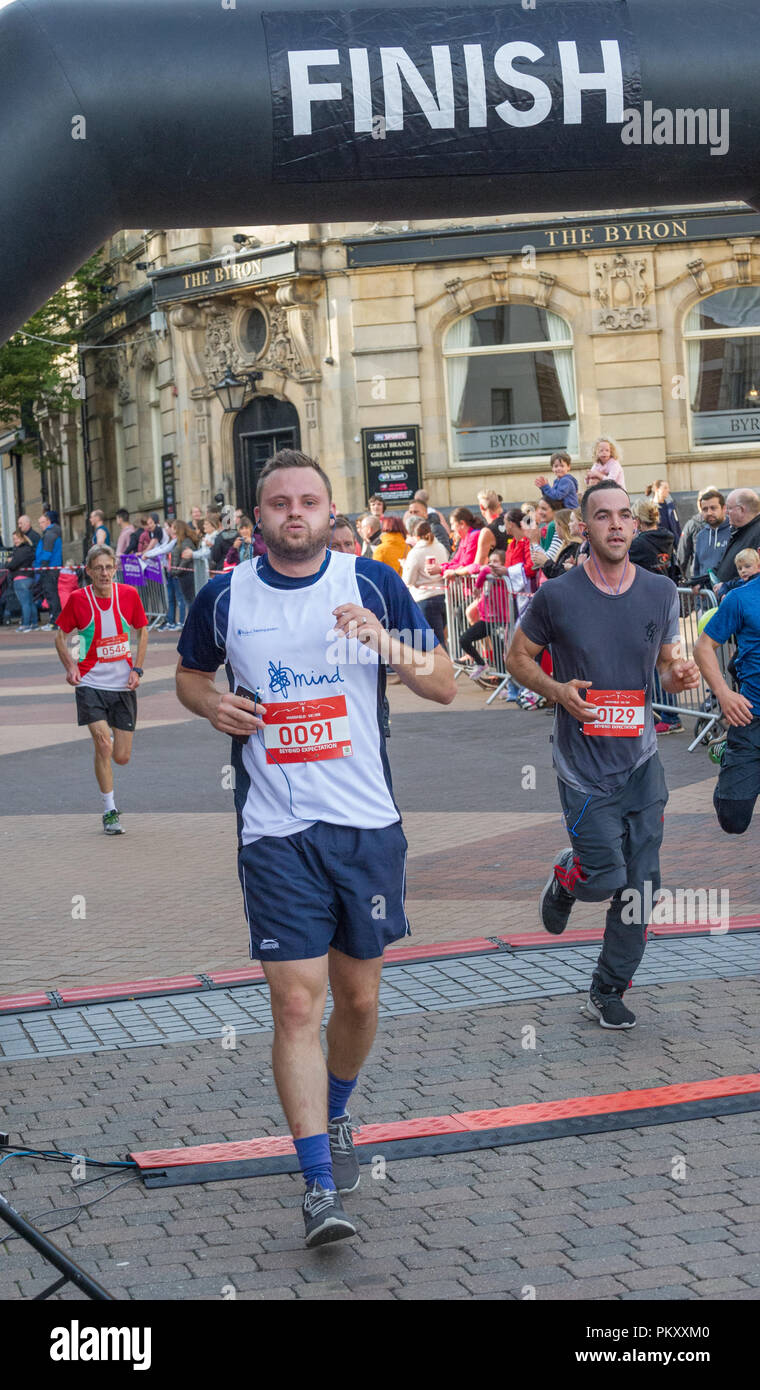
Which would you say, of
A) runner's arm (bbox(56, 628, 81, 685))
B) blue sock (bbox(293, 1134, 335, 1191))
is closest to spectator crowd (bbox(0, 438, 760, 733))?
runner's arm (bbox(56, 628, 81, 685))

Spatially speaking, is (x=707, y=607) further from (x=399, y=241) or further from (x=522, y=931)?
(x=399, y=241)

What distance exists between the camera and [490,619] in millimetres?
16859

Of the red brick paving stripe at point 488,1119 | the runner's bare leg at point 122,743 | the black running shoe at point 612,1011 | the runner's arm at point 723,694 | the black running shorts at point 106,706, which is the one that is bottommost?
the red brick paving stripe at point 488,1119

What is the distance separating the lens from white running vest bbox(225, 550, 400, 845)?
4.49 metres

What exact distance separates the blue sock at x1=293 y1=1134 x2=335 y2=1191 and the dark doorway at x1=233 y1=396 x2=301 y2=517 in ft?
79.2

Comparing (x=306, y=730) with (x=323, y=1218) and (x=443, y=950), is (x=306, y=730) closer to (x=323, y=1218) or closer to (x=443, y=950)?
(x=323, y=1218)

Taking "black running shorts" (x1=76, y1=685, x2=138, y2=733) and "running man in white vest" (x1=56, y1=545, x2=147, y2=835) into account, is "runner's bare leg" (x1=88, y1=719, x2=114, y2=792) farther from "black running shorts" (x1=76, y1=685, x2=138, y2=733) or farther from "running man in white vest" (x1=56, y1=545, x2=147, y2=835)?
"black running shorts" (x1=76, y1=685, x2=138, y2=733)

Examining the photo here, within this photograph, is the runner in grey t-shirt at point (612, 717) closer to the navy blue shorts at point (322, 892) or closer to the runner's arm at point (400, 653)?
the runner's arm at point (400, 653)

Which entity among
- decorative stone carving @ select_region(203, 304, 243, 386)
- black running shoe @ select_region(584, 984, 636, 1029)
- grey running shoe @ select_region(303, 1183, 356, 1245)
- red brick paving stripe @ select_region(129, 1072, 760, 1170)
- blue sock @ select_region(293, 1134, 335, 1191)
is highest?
decorative stone carving @ select_region(203, 304, 243, 386)

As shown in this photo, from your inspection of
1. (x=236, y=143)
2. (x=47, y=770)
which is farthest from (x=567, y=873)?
(x=47, y=770)

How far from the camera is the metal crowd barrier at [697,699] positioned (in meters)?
12.6

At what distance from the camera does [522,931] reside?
7.60 metres

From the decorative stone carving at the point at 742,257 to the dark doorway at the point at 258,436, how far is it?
7.66 meters

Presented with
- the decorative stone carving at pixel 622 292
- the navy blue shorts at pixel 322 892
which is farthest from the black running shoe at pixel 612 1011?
the decorative stone carving at pixel 622 292
